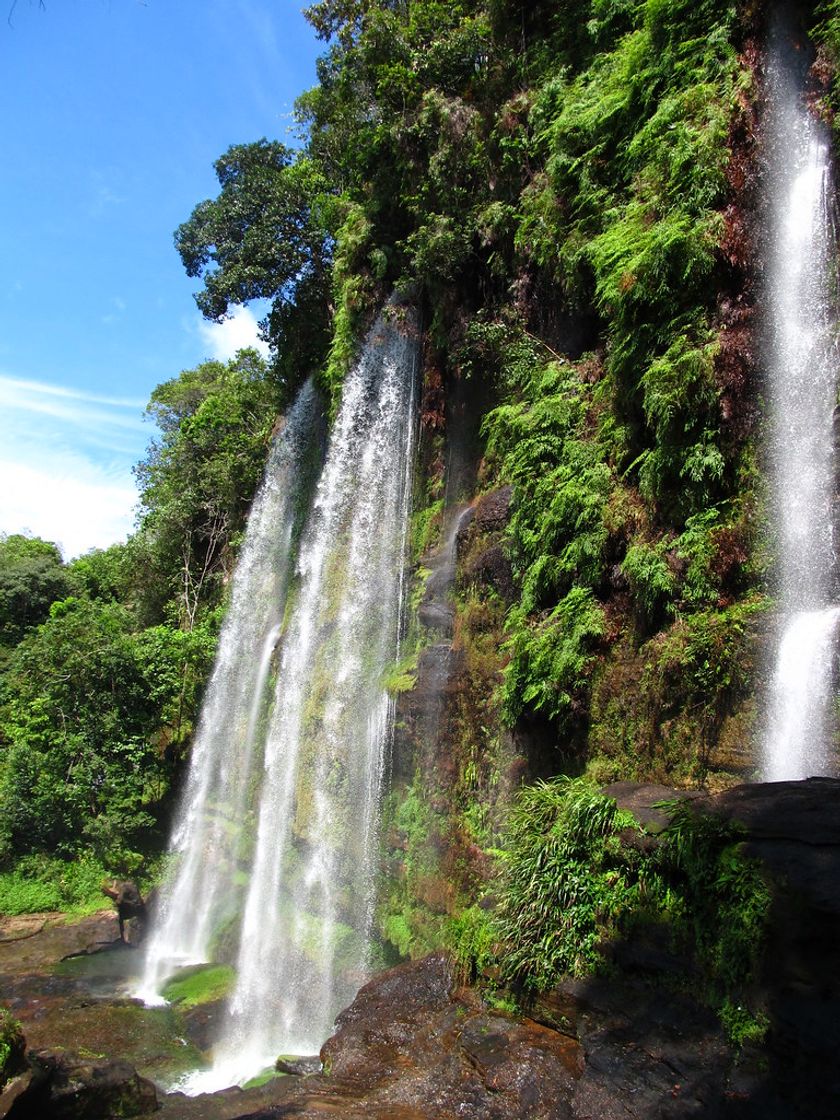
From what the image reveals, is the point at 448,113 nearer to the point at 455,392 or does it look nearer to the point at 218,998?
the point at 455,392

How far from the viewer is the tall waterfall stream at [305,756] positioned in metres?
11.6

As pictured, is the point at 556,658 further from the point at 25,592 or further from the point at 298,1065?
the point at 25,592

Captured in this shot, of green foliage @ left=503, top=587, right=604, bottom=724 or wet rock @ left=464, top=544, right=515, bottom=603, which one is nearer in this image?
green foliage @ left=503, top=587, right=604, bottom=724

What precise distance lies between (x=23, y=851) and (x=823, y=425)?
19321 millimetres

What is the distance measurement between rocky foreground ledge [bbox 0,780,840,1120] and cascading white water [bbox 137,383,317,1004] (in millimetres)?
7842

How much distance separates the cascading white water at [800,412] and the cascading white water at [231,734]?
11.9 metres

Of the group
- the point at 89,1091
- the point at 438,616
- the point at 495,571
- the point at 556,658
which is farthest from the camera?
the point at 438,616

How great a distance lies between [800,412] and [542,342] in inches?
191

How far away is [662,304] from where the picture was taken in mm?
8539

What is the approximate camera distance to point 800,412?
7.67m

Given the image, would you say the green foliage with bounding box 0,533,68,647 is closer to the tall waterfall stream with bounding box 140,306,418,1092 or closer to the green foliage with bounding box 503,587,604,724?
the tall waterfall stream with bounding box 140,306,418,1092

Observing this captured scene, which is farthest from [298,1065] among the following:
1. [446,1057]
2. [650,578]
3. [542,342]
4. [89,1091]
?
[542,342]

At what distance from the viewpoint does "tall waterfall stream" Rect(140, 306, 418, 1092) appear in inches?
457

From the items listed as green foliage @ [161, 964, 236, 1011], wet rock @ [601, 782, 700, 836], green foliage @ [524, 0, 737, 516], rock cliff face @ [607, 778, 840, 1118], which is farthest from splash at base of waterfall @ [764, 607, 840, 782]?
green foliage @ [161, 964, 236, 1011]
